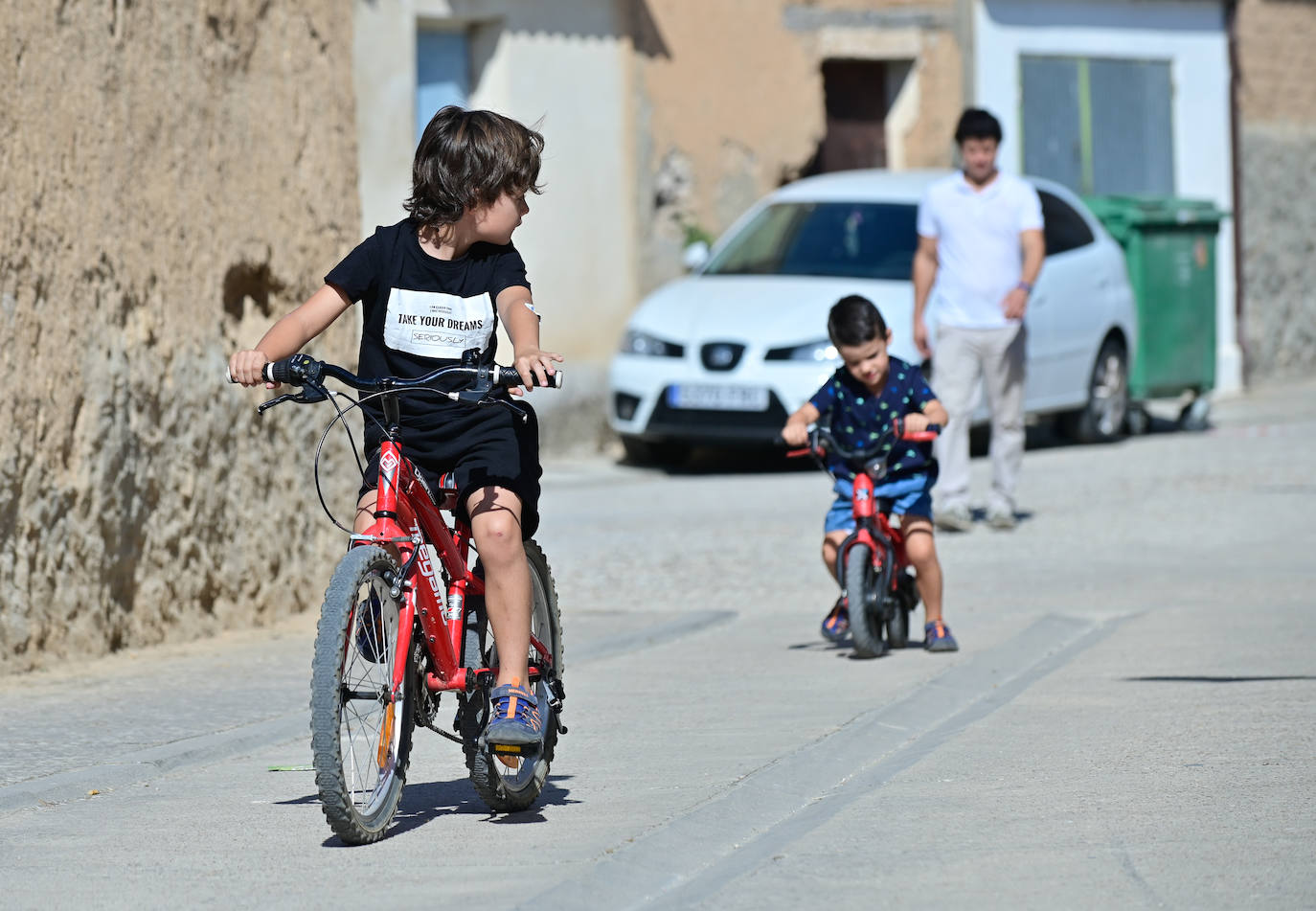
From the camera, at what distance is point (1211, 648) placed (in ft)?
25.1

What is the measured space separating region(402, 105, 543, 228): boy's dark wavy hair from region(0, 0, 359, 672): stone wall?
8.32 feet

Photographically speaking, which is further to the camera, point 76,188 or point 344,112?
point 344,112

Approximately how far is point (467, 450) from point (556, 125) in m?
11.6

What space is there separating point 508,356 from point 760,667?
8.88 meters

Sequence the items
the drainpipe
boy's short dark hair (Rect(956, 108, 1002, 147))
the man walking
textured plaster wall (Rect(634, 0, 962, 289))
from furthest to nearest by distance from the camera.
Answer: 1. the drainpipe
2. textured plaster wall (Rect(634, 0, 962, 289))
3. the man walking
4. boy's short dark hair (Rect(956, 108, 1002, 147))

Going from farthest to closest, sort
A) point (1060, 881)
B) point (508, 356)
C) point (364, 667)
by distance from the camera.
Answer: point (508, 356) < point (364, 667) < point (1060, 881)

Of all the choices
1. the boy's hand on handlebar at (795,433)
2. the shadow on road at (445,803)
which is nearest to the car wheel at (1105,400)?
the boy's hand on handlebar at (795,433)

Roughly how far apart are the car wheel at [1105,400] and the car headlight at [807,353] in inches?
104

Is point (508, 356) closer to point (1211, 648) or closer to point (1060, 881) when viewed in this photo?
point (1211, 648)

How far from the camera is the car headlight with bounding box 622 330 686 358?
14320mm

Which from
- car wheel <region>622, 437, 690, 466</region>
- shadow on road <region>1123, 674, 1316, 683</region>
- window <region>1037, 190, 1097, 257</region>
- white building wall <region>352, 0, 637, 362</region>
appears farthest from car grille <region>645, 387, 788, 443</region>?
shadow on road <region>1123, 674, 1316, 683</region>

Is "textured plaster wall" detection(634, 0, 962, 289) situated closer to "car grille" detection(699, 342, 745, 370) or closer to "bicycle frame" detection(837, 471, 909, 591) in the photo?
"car grille" detection(699, 342, 745, 370)

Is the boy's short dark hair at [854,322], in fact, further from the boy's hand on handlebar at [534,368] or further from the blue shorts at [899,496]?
the boy's hand on handlebar at [534,368]

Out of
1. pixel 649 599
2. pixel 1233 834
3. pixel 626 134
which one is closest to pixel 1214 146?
pixel 626 134
